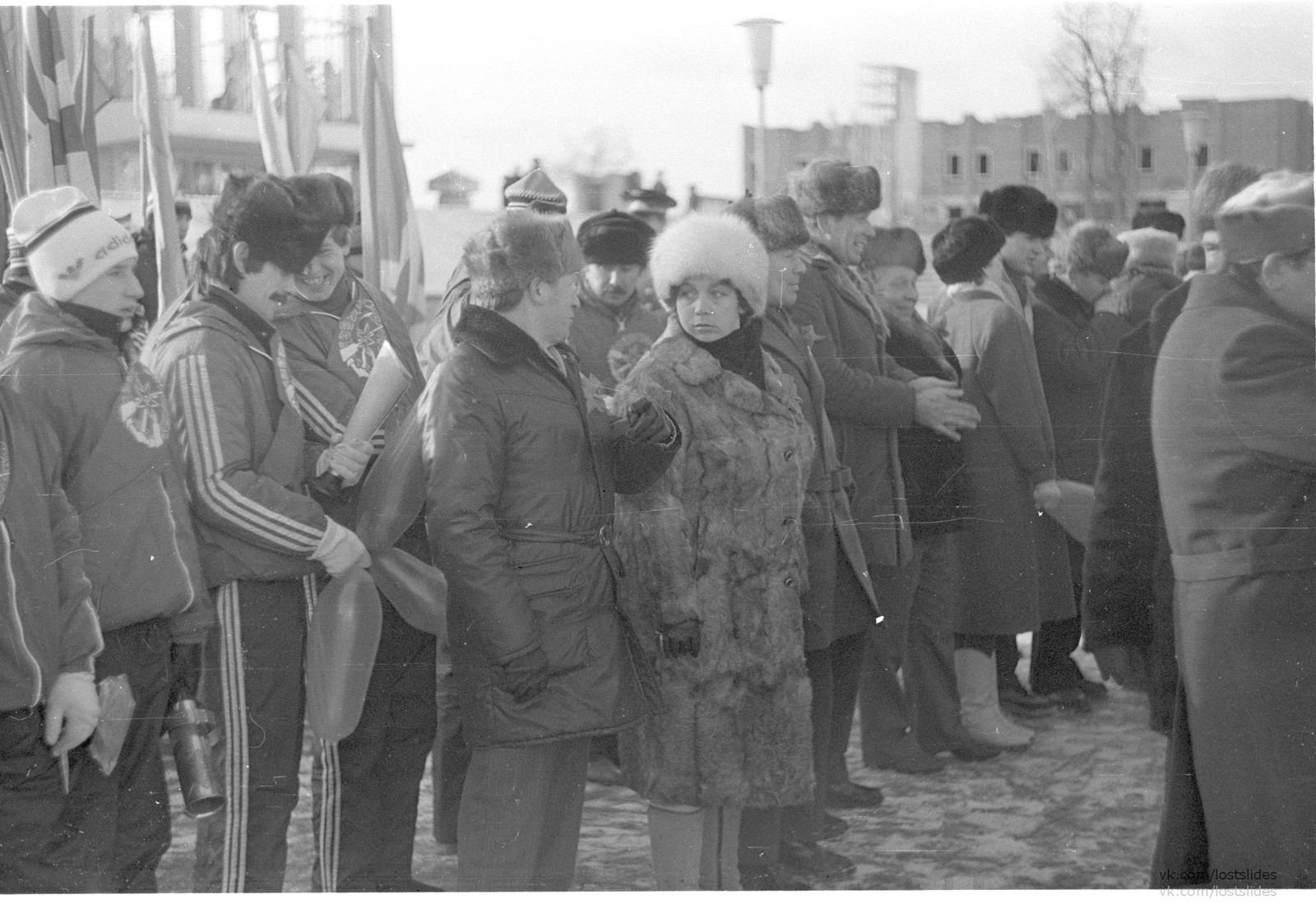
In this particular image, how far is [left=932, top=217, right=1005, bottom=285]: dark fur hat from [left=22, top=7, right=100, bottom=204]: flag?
2.21 m

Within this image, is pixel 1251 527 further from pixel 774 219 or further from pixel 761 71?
pixel 761 71

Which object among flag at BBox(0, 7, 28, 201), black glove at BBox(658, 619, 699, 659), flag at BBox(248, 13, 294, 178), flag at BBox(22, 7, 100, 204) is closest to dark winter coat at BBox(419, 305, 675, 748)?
black glove at BBox(658, 619, 699, 659)

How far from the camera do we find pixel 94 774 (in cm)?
377

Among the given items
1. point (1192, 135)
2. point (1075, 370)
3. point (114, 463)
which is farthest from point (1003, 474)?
point (114, 463)

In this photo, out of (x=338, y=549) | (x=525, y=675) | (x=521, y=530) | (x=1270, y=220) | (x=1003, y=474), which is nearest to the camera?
(x=525, y=675)

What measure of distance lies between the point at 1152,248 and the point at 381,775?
7.69 feet

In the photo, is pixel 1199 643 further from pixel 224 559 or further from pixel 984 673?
pixel 224 559

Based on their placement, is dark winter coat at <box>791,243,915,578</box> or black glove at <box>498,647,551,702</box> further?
dark winter coat at <box>791,243,915,578</box>

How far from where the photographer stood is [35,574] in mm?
3740

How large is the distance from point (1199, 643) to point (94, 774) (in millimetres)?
2677

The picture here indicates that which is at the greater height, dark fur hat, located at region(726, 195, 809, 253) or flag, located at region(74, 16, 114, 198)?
flag, located at region(74, 16, 114, 198)

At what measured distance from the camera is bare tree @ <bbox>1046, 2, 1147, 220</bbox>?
4090 millimetres

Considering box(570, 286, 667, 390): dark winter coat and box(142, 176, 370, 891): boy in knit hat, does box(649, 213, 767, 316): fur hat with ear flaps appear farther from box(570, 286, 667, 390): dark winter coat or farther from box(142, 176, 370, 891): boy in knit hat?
box(570, 286, 667, 390): dark winter coat

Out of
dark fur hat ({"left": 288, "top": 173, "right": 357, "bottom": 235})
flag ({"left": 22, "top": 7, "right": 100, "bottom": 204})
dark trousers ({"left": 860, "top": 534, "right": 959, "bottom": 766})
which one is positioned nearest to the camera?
dark fur hat ({"left": 288, "top": 173, "right": 357, "bottom": 235})
